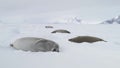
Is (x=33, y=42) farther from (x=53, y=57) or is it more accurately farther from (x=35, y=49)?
A: (x=53, y=57)

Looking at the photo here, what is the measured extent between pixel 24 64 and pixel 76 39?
124 inches

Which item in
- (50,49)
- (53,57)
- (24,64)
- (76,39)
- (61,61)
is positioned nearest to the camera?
(24,64)

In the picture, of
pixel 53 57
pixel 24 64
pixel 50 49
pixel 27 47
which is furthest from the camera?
pixel 27 47

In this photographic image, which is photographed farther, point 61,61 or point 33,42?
point 33,42

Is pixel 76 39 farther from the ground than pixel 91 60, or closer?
closer

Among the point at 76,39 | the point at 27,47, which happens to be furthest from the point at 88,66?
the point at 76,39

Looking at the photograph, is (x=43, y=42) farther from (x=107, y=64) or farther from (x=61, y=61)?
(x=107, y=64)

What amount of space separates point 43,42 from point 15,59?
1265 mm

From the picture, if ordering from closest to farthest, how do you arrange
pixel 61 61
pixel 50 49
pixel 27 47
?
pixel 61 61 → pixel 50 49 → pixel 27 47

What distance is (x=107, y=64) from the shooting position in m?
2.25

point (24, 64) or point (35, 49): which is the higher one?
point (24, 64)

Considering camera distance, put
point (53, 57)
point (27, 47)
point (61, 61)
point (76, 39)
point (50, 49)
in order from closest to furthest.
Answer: point (61, 61) → point (53, 57) → point (50, 49) → point (27, 47) → point (76, 39)

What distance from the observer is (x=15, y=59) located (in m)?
2.41

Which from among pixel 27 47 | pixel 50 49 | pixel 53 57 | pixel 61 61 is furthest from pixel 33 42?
pixel 61 61
